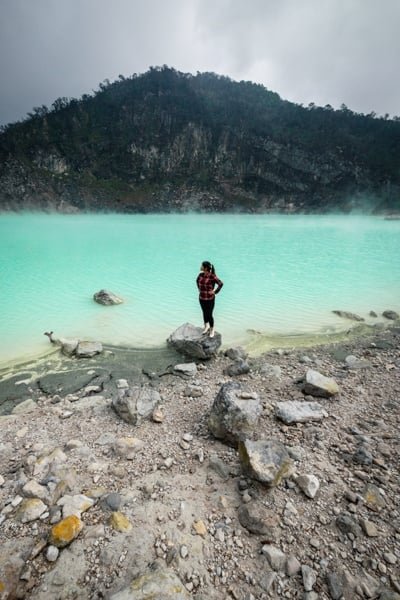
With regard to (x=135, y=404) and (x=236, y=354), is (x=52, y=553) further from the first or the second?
(x=236, y=354)

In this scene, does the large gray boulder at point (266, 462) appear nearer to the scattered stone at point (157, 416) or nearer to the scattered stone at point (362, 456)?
the scattered stone at point (362, 456)

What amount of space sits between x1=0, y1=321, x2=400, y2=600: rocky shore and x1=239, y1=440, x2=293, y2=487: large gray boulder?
1 centimetres

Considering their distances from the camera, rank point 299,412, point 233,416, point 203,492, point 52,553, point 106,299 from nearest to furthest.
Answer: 1. point 52,553
2. point 203,492
3. point 233,416
4. point 299,412
5. point 106,299

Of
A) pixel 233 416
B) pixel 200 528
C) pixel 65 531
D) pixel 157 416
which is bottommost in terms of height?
pixel 157 416

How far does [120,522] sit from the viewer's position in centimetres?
263

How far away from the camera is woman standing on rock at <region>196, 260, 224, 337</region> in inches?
241

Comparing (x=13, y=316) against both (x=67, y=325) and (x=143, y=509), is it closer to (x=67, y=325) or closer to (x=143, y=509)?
(x=67, y=325)

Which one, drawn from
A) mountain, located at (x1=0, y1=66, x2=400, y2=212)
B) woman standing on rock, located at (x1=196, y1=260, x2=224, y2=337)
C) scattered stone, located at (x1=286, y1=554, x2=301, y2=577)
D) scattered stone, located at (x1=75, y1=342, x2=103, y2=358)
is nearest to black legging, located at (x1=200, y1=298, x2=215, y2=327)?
woman standing on rock, located at (x1=196, y1=260, x2=224, y2=337)

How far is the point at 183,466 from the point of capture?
3381 millimetres

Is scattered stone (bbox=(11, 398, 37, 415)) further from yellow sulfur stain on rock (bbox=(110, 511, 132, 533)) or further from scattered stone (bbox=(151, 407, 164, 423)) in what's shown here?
yellow sulfur stain on rock (bbox=(110, 511, 132, 533))

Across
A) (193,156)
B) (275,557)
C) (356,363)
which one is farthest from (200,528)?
(193,156)

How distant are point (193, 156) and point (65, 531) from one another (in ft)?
347

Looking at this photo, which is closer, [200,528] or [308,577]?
[308,577]

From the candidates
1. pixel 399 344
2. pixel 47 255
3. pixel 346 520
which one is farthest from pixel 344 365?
pixel 47 255
